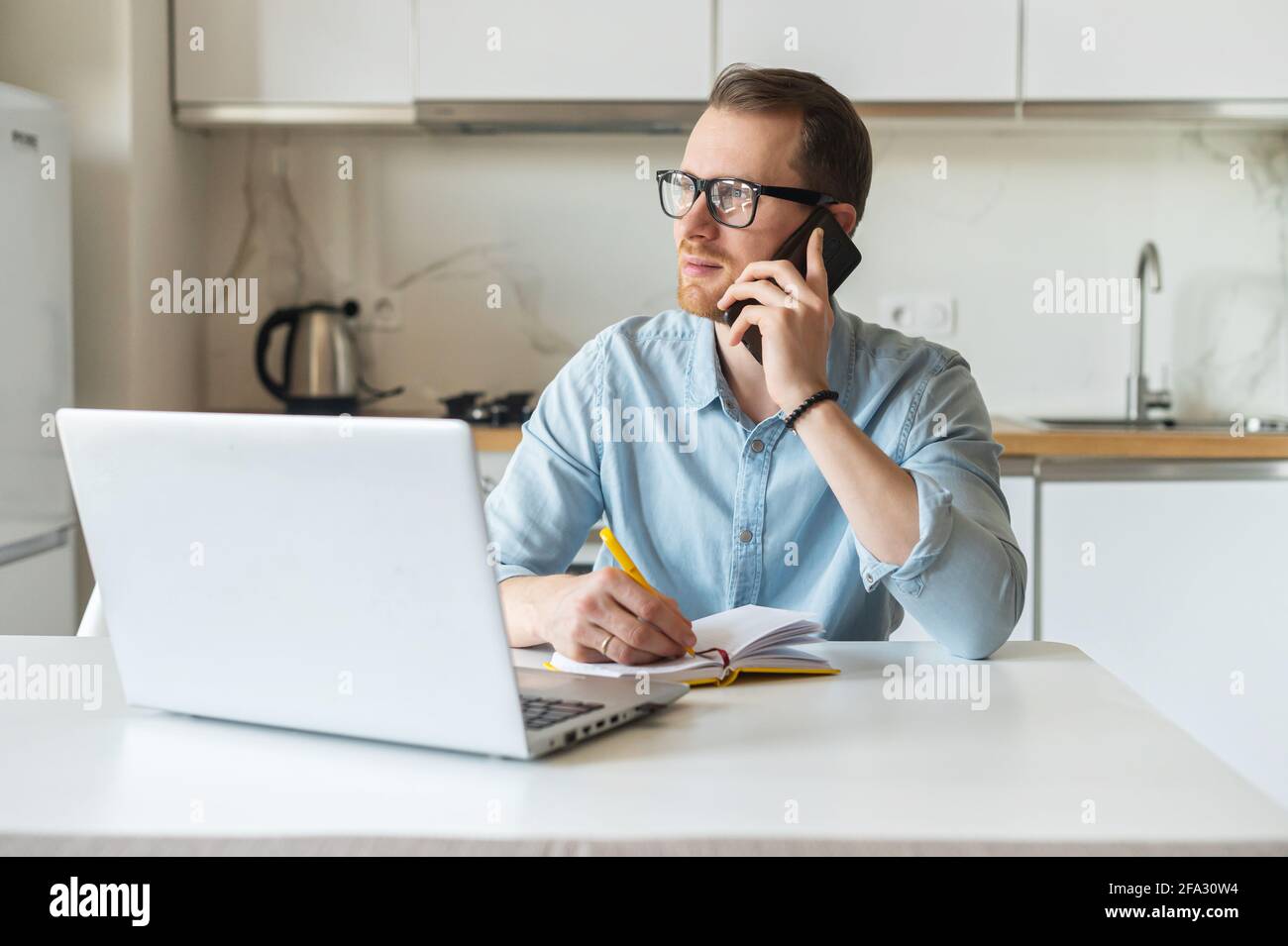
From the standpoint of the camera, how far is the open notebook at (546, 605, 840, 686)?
1152 millimetres

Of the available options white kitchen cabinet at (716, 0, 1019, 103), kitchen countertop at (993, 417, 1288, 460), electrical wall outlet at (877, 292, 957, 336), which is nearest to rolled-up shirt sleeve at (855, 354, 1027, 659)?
kitchen countertop at (993, 417, 1288, 460)

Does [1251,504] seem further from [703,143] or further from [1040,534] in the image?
[703,143]

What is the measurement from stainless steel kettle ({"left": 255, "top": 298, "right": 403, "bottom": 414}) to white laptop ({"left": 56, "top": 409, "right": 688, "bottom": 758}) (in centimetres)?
206

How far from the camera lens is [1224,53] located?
2787 mm

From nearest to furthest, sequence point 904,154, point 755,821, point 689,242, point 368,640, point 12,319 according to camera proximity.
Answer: point 755,821, point 368,640, point 689,242, point 12,319, point 904,154

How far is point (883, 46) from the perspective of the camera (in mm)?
2818

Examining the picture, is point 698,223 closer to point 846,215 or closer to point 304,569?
point 846,215

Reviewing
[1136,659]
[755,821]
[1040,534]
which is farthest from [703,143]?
[1136,659]

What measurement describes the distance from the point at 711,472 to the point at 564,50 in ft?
5.11

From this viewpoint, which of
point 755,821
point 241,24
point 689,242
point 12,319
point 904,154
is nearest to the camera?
point 755,821

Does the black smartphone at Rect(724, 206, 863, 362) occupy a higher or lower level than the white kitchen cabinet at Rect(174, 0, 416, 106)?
lower

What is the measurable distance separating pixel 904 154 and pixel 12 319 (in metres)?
1.96

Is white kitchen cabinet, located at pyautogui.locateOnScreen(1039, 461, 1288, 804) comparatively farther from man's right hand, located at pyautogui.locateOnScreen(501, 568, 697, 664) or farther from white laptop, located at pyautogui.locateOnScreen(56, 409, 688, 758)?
white laptop, located at pyautogui.locateOnScreen(56, 409, 688, 758)

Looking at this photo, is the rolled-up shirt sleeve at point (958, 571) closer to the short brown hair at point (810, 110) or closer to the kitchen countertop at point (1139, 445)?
the short brown hair at point (810, 110)
